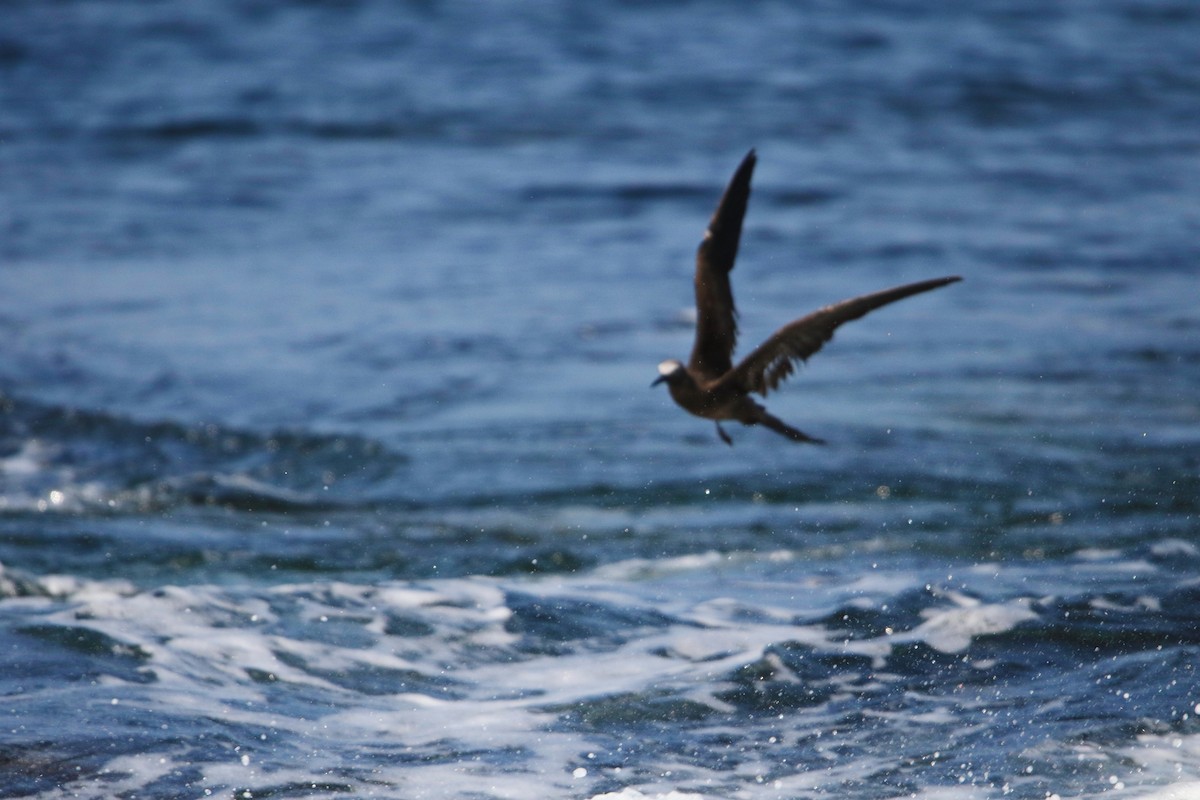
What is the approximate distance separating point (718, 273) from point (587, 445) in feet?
13.5

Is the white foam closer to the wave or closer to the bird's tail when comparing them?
the bird's tail

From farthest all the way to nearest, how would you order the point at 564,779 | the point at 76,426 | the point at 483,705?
the point at 76,426 < the point at 483,705 < the point at 564,779

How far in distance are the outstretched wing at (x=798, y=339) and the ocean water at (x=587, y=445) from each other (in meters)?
1.22

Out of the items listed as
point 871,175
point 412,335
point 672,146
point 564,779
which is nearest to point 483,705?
point 564,779

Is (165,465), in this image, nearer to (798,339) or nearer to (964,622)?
(964,622)

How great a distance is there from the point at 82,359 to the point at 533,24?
1421cm

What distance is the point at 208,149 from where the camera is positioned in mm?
17984

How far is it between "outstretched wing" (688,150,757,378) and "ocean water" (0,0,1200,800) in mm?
1262

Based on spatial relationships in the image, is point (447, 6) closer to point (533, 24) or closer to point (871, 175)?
point (533, 24)

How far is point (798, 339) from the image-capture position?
443 cm

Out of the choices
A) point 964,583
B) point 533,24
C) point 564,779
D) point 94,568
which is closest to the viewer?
point 564,779

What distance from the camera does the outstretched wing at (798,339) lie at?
13.8 feet

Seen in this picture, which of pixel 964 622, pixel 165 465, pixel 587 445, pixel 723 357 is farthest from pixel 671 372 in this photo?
pixel 165 465

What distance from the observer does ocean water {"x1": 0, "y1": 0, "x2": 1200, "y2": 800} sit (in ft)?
16.8
